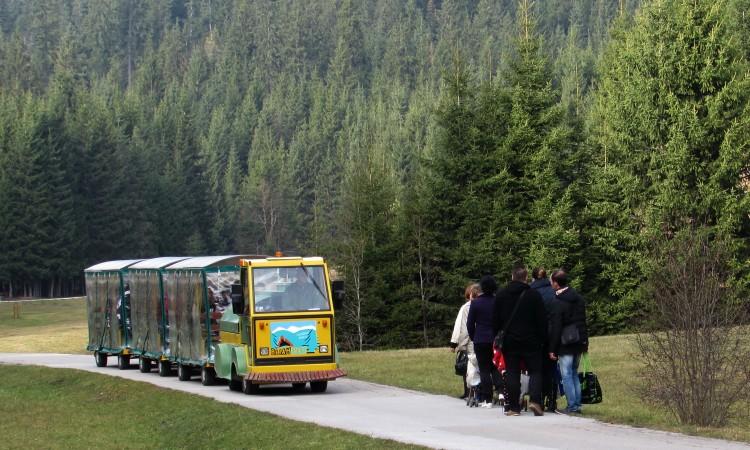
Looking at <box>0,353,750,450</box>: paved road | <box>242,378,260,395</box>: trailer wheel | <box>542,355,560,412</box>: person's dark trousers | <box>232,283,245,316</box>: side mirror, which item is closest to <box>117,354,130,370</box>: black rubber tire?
<box>0,353,750,450</box>: paved road

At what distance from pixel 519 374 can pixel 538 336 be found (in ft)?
2.04

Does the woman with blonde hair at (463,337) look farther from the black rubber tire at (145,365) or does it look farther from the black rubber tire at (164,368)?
the black rubber tire at (145,365)

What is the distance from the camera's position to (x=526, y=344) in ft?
58.3

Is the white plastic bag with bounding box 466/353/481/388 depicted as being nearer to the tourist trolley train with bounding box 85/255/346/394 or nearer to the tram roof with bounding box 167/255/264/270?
the tourist trolley train with bounding box 85/255/346/394

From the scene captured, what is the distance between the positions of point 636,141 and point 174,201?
7936 centimetres

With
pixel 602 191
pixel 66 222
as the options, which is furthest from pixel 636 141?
pixel 66 222

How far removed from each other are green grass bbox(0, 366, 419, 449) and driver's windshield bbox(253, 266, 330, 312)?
2.22 m

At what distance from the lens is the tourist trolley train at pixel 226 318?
23469mm

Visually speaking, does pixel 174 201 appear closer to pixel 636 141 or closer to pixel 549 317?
pixel 636 141

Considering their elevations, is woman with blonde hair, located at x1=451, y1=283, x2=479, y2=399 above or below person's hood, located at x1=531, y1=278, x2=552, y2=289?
below

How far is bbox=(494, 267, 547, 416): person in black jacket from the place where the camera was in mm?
17797

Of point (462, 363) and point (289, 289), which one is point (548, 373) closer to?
point (462, 363)

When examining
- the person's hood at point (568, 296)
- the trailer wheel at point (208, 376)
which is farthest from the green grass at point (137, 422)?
the person's hood at point (568, 296)

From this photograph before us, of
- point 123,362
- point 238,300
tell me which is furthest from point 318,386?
point 123,362
